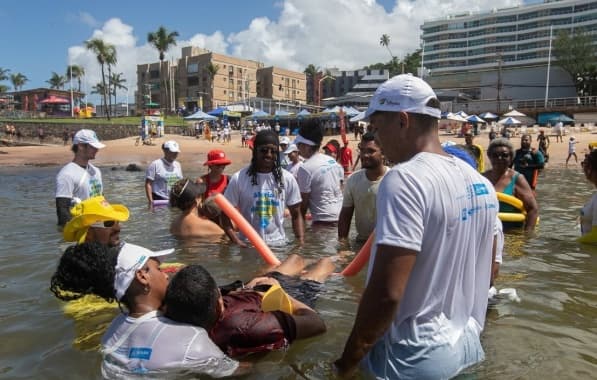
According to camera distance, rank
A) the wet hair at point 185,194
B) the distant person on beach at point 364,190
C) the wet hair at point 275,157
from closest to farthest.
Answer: the wet hair at point 275,157
the distant person on beach at point 364,190
the wet hair at point 185,194

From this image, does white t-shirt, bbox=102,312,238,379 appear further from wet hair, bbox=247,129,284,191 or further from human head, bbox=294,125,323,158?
human head, bbox=294,125,323,158

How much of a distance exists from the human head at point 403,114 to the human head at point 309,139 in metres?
4.71

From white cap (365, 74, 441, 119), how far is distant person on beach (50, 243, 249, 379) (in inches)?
67.4

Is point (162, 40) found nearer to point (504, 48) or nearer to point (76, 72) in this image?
point (76, 72)

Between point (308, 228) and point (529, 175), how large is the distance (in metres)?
5.55

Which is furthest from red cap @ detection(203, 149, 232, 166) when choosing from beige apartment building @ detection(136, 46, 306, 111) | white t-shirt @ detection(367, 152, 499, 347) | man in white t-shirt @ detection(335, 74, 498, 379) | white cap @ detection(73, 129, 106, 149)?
beige apartment building @ detection(136, 46, 306, 111)

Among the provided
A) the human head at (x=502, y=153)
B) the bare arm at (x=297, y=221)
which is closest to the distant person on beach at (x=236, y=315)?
the bare arm at (x=297, y=221)

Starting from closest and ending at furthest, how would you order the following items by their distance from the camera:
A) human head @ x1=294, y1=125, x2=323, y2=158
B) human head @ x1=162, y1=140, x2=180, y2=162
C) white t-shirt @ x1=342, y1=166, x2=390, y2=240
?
white t-shirt @ x1=342, y1=166, x2=390, y2=240
human head @ x1=294, y1=125, x2=323, y2=158
human head @ x1=162, y1=140, x2=180, y2=162

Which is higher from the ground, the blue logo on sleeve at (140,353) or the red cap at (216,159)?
the red cap at (216,159)

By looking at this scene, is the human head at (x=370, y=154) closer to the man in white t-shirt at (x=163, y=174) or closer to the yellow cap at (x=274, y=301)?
the yellow cap at (x=274, y=301)

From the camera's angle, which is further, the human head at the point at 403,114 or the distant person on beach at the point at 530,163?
the distant person on beach at the point at 530,163

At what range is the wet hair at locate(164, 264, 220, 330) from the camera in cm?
296

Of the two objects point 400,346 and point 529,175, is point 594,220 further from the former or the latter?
point 400,346

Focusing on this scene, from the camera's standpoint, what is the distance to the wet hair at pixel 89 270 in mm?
2928
